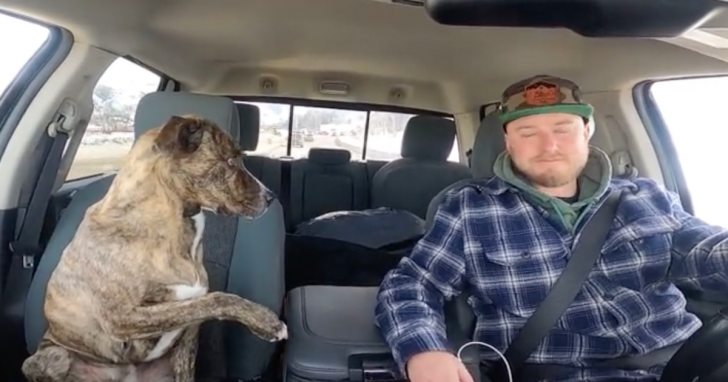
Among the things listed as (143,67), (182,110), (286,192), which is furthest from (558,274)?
(286,192)

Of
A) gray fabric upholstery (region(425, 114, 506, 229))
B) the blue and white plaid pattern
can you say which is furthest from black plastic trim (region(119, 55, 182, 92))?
the blue and white plaid pattern

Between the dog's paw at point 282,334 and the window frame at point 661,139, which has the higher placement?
the window frame at point 661,139

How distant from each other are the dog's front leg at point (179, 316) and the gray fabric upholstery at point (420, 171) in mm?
2856

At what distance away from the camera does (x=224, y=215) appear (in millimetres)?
2480

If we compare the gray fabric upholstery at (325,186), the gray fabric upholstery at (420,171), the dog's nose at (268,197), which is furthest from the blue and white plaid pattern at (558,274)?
the gray fabric upholstery at (325,186)

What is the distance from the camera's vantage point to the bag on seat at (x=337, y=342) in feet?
6.75

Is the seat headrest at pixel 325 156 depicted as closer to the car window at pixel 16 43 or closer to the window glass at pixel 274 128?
the window glass at pixel 274 128

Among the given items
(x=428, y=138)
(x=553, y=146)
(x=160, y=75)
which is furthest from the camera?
(x=428, y=138)

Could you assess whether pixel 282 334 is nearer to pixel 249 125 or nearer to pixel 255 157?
pixel 249 125

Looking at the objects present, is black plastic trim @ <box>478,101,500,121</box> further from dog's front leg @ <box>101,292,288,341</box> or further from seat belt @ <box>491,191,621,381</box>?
dog's front leg @ <box>101,292,288,341</box>

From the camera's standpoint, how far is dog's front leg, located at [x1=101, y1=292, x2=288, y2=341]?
2.16m

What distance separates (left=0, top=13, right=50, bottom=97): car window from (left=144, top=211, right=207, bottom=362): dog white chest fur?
115 cm

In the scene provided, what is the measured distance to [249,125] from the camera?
4.93 meters

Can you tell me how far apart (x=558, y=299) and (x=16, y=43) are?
227cm
